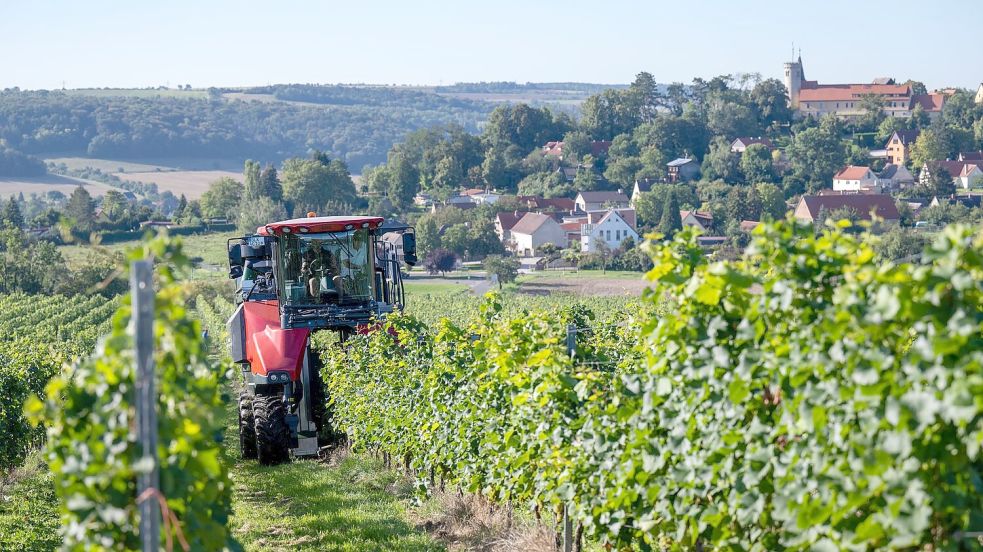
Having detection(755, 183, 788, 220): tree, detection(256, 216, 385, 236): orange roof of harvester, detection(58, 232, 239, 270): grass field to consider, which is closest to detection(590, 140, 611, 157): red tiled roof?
detection(755, 183, 788, 220): tree

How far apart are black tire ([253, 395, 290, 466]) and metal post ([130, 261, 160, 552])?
8588mm

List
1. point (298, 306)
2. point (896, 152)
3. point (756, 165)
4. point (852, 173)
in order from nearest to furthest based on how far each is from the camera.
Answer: point (298, 306)
point (852, 173)
point (756, 165)
point (896, 152)

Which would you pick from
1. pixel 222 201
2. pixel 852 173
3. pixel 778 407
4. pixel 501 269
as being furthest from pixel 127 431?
pixel 852 173

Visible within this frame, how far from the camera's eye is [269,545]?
28.7 feet

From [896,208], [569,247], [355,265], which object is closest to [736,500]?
[355,265]

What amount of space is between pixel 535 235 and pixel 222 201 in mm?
30606

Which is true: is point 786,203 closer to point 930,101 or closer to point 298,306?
point 930,101

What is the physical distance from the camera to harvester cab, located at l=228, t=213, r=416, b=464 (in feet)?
40.9

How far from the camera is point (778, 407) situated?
4633 millimetres

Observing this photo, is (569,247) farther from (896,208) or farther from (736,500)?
(736,500)

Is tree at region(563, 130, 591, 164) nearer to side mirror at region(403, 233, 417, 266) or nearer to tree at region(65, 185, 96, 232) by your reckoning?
tree at region(65, 185, 96, 232)

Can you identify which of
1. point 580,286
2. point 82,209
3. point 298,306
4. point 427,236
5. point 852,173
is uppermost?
point 298,306

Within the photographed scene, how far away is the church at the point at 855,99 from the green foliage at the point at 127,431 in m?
152

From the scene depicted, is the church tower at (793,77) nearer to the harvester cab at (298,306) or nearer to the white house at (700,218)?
the white house at (700,218)
